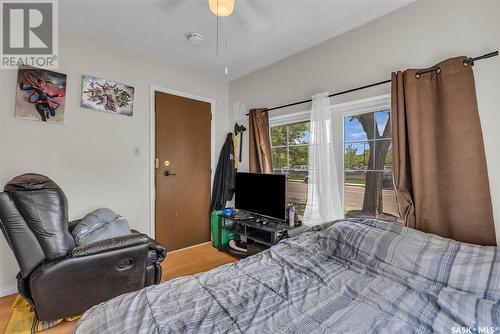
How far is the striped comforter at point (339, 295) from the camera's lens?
958 mm

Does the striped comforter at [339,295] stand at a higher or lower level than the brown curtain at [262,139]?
lower

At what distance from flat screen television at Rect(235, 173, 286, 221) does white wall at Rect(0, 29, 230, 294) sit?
1.16m

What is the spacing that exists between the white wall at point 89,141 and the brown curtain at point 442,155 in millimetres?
2609

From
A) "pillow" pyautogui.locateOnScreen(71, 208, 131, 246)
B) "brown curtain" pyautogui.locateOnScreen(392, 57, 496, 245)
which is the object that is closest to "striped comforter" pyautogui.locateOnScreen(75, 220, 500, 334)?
"brown curtain" pyautogui.locateOnScreen(392, 57, 496, 245)

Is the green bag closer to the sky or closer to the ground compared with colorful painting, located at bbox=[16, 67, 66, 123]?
closer to the ground

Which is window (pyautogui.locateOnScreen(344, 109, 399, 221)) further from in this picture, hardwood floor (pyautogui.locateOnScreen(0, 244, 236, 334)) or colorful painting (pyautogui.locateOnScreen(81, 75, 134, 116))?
colorful painting (pyautogui.locateOnScreen(81, 75, 134, 116))

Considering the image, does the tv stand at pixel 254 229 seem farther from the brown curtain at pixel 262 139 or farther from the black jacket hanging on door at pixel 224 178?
the brown curtain at pixel 262 139

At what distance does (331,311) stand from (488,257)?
94 cm

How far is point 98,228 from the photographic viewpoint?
192 cm

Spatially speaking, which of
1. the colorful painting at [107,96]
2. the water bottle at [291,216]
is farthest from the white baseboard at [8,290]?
the water bottle at [291,216]

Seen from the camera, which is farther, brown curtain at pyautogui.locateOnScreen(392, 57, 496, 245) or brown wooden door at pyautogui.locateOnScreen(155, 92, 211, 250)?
brown wooden door at pyautogui.locateOnScreen(155, 92, 211, 250)

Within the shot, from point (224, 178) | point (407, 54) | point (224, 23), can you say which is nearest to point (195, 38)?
point (224, 23)

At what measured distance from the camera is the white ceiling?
76.6 inches

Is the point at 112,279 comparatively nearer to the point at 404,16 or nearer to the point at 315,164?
the point at 315,164
